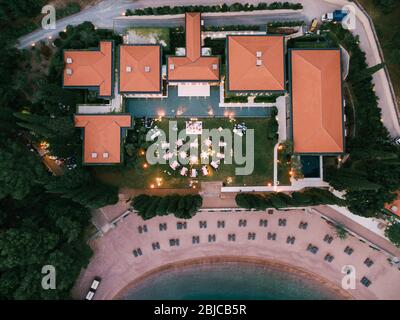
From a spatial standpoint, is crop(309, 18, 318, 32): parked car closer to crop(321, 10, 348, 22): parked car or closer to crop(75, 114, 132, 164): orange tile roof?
crop(321, 10, 348, 22): parked car

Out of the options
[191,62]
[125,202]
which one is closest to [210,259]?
[125,202]

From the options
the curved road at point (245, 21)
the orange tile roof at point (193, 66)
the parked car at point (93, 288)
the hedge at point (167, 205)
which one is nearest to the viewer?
the hedge at point (167, 205)

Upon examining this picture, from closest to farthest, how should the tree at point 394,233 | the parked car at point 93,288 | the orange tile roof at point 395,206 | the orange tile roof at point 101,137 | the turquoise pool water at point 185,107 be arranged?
the tree at point 394,233 → the orange tile roof at point 101,137 → the orange tile roof at point 395,206 → the turquoise pool water at point 185,107 → the parked car at point 93,288

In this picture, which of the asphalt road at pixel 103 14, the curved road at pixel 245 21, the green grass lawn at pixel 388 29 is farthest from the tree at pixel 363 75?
the asphalt road at pixel 103 14

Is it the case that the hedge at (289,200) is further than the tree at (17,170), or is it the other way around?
the hedge at (289,200)

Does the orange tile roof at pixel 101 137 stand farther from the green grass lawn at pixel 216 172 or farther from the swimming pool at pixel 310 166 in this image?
the swimming pool at pixel 310 166

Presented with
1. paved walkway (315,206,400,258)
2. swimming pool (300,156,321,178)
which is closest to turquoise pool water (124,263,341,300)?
paved walkway (315,206,400,258)

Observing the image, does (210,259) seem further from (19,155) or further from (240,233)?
(19,155)

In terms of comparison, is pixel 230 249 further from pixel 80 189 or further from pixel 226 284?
pixel 80 189
